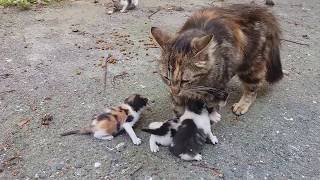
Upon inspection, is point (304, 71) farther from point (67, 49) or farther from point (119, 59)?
point (67, 49)

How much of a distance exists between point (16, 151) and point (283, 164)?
2302mm

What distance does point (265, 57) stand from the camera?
4066mm

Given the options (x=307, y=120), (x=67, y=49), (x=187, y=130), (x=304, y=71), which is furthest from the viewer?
(x=67, y=49)

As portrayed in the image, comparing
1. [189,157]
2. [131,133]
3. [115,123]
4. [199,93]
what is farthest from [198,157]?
[115,123]

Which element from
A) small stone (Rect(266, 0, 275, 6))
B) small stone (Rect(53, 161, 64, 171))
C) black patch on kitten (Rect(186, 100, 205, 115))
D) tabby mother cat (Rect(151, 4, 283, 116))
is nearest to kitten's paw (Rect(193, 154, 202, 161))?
black patch on kitten (Rect(186, 100, 205, 115))

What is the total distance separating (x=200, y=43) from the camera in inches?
124

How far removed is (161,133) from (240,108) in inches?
42.6

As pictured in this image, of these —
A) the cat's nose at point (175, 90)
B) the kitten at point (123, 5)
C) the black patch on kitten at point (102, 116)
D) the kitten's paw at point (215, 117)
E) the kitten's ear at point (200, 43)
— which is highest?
the kitten's ear at point (200, 43)

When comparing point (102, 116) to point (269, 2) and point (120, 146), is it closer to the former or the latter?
point (120, 146)

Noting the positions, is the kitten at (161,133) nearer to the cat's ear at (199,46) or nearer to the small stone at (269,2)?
the cat's ear at (199,46)

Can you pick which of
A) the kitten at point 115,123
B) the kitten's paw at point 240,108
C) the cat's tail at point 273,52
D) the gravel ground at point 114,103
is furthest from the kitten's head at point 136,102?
the cat's tail at point 273,52

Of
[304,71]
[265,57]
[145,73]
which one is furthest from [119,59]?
[304,71]

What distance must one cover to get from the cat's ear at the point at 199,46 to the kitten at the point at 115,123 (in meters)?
0.87

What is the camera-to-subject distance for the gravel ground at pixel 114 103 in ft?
10.9
